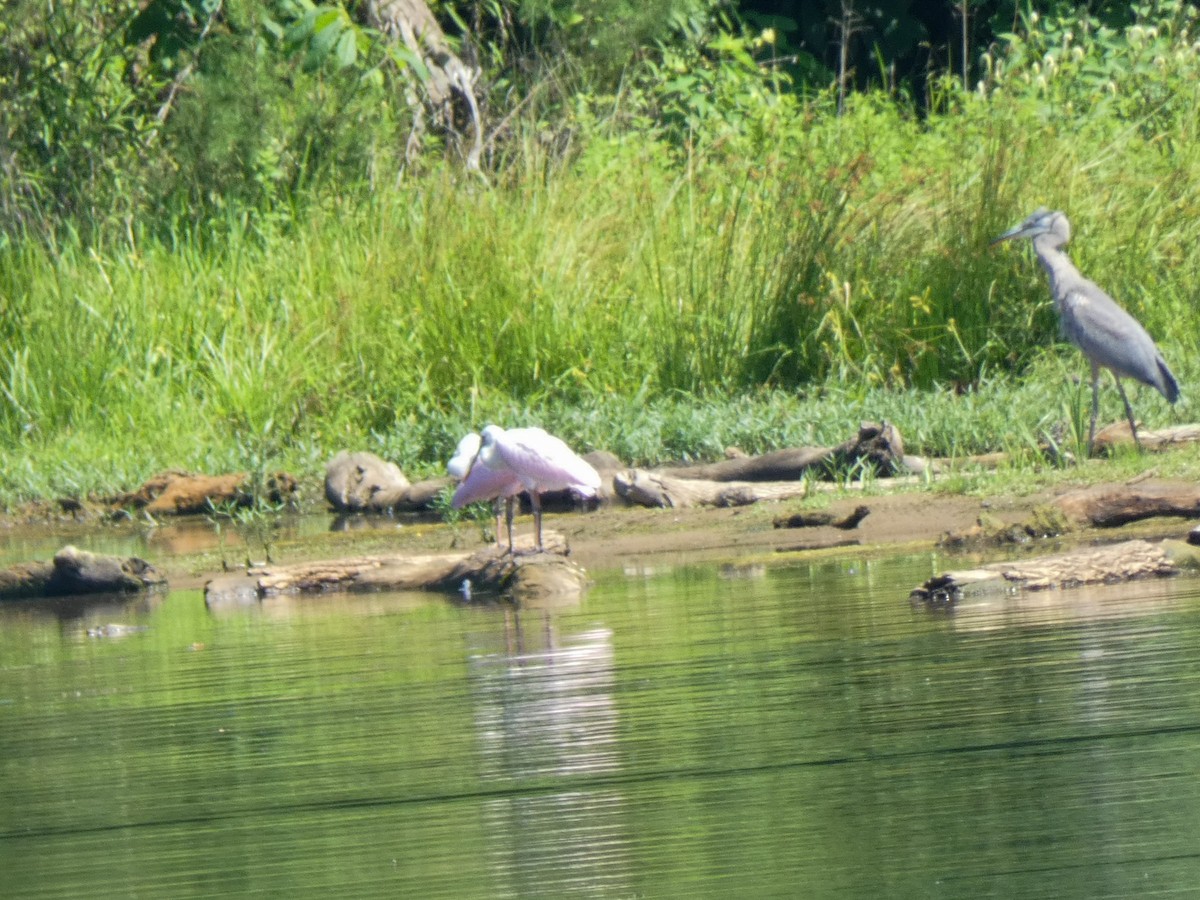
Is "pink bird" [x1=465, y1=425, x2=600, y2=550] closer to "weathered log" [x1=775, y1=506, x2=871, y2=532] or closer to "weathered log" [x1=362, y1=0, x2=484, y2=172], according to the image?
"weathered log" [x1=775, y1=506, x2=871, y2=532]

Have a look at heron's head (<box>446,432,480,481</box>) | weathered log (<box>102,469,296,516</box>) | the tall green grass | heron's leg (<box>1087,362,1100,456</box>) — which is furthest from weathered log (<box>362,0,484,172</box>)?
heron's head (<box>446,432,480,481</box>)

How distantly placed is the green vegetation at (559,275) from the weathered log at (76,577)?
2905mm

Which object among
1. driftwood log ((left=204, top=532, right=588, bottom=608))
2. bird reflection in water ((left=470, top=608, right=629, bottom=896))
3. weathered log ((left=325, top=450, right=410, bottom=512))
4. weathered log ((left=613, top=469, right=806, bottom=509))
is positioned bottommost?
bird reflection in water ((left=470, top=608, right=629, bottom=896))

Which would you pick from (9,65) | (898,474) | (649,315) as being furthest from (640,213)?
(9,65)

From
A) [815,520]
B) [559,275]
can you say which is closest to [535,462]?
[815,520]

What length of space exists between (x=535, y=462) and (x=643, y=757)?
161 inches

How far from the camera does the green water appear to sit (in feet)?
8.71

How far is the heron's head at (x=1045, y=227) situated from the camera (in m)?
10.5

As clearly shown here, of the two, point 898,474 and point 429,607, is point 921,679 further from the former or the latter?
point 898,474

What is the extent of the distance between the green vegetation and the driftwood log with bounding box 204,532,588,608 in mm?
3222

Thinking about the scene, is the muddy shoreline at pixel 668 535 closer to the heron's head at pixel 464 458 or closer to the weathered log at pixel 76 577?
the weathered log at pixel 76 577

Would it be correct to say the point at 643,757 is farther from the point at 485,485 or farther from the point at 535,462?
the point at 485,485

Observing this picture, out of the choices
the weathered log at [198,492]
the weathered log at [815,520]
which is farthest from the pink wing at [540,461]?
the weathered log at [198,492]

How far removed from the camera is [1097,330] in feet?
31.0
